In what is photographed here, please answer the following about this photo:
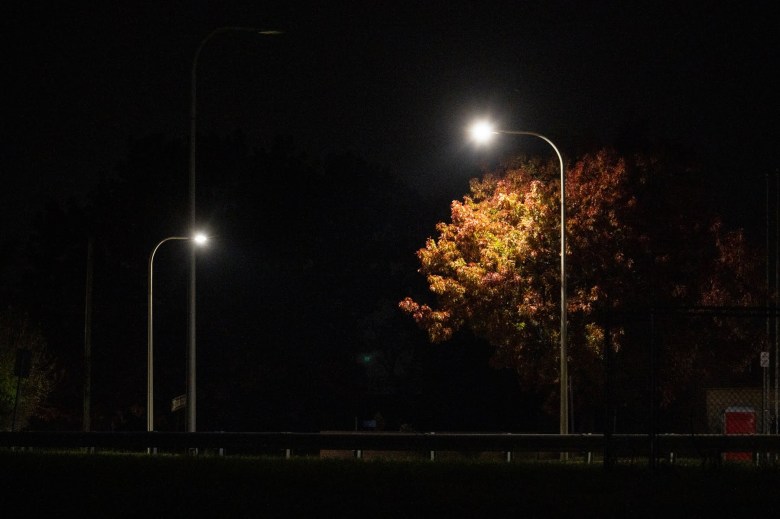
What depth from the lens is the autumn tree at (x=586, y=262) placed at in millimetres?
33969

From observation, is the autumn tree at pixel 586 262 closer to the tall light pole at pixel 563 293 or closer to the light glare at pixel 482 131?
the tall light pole at pixel 563 293

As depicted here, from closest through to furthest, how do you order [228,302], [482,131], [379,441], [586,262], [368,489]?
[368,489] < [379,441] < [482,131] < [586,262] < [228,302]

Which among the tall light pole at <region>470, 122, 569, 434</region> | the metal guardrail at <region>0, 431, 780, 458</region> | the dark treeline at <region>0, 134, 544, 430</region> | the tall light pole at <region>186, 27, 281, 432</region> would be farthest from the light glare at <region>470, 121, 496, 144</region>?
the dark treeline at <region>0, 134, 544, 430</region>

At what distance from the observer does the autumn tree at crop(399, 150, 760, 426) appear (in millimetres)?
33969

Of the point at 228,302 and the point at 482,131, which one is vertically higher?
the point at 482,131

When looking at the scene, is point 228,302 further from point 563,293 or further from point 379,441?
point 379,441

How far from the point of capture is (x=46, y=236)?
62531 millimetres

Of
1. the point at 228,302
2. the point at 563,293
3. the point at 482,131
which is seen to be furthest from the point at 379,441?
the point at 228,302

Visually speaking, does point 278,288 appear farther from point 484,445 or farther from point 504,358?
point 484,445

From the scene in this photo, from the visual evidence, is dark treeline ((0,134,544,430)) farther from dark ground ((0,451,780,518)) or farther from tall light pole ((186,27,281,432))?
dark ground ((0,451,780,518))

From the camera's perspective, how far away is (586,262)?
112 ft

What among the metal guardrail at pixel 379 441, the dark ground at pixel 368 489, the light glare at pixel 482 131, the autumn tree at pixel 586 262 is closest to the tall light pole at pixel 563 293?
the light glare at pixel 482 131

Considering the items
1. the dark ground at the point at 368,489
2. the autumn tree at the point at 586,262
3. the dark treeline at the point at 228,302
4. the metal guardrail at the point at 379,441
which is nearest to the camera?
the dark ground at the point at 368,489

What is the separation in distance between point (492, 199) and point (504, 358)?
15.4 feet
